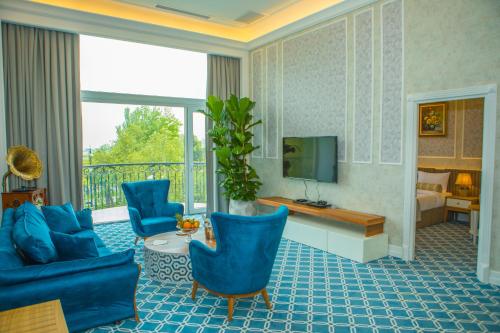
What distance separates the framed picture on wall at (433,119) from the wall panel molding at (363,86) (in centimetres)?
311

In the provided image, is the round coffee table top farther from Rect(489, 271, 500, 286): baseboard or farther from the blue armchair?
Rect(489, 271, 500, 286): baseboard

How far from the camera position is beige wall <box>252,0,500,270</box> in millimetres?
3572

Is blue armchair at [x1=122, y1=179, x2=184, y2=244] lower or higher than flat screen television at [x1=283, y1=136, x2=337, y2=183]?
lower

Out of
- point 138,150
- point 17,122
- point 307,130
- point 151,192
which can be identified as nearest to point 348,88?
point 307,130

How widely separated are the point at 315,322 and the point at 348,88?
337 cm

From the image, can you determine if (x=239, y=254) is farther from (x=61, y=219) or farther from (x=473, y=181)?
(x=473, y=181)

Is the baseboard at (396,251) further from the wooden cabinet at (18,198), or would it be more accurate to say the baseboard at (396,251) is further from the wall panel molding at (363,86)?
the wooden cabinet at (18,198)

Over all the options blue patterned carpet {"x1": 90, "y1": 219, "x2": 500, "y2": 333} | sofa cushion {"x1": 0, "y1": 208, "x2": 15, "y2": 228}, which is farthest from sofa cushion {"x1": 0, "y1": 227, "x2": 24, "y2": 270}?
blue patterned carpet {"x1": 90, "y1": 219, "x2": 500, "y2": 333}

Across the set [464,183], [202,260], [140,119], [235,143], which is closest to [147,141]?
[140,119]

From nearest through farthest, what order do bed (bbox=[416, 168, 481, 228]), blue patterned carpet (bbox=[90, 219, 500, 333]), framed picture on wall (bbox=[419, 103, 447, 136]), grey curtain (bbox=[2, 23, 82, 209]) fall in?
blue patterned carpet (bbox=[90, 219, 500, 333]) → grey curtain (bbox=[2, 23, 82, 209]) → bed (bbox=[416, 168, 481, 228]) → framed picture on wall (bbox=[419, 103, 447, 136])

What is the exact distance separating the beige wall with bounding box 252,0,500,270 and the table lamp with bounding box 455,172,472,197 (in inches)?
113

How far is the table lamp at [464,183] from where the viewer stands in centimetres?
643

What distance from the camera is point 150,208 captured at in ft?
17.0

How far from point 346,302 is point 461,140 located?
5.15 meters
